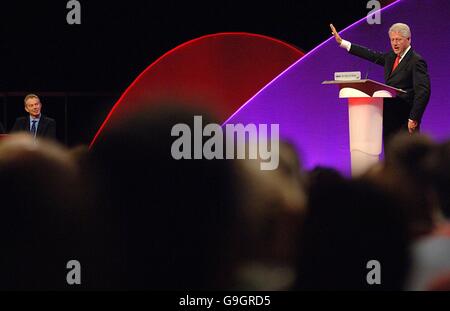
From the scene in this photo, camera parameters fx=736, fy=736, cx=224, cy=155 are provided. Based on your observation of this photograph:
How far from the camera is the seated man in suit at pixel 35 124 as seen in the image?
567cm

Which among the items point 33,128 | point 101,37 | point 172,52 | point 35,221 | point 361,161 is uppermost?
point 101,37

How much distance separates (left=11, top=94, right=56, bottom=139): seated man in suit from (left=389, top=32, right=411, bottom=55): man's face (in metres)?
2.64

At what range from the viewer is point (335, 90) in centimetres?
600

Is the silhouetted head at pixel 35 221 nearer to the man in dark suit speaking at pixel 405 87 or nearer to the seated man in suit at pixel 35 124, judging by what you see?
the seated man in suit at pixel 35 124

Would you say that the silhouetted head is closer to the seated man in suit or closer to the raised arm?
the seated man in suit

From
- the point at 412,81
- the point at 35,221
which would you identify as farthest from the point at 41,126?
the point at 412,81

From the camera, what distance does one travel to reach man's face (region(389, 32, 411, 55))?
4680 millimetres

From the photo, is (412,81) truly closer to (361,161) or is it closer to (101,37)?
(361,161)

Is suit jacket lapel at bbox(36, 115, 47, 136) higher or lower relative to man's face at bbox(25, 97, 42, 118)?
lower

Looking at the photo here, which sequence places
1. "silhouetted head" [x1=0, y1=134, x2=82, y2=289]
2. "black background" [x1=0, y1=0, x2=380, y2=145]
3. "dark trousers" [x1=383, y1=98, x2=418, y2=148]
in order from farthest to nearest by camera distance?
"black background" [x1=0, y1=0, x2=380, y2=145] < "dark trousers" [x1=383, y1=98, x2=418, y2=148] < "silhouetted head" [x1=0, y1=134, x2=82, y2=289]

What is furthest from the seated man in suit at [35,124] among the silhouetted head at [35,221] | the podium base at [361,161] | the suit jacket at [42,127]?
the podium base at [361,161]

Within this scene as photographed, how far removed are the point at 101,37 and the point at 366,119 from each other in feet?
10.4

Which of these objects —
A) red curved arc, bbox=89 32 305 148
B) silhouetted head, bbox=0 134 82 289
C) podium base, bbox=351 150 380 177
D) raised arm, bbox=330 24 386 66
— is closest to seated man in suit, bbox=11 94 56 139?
silhouetted head, bbox=0 134 82 289
